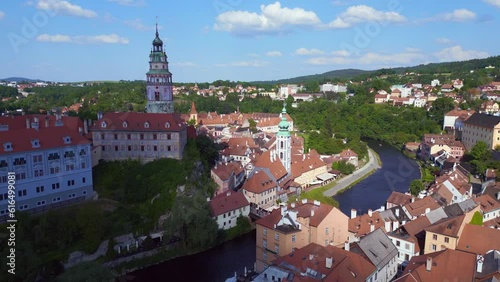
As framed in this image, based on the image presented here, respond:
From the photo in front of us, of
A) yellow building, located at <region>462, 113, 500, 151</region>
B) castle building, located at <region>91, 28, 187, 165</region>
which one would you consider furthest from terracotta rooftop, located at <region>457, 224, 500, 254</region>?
yellow building, located at <region>462, 113, 500, 151</region>

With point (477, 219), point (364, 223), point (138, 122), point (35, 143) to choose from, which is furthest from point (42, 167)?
point (477, 219)

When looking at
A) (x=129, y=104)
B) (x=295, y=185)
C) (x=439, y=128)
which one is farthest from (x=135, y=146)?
(x=439, y=128)

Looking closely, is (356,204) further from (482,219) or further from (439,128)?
(439,128)

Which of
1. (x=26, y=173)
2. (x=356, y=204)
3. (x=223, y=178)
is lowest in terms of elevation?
(x=356, y=204)

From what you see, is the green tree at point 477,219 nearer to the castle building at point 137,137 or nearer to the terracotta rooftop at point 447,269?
the terracotta rooftop at point 447,269

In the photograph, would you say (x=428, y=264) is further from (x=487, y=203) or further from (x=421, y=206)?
(x=487, y=203)

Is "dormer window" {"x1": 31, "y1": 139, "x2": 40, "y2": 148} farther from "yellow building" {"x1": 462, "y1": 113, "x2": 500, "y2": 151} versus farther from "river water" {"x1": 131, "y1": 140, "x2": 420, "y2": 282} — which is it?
"yellow building" {"x1": 462, "y1": 113, "x2": 500, "y2": 151}

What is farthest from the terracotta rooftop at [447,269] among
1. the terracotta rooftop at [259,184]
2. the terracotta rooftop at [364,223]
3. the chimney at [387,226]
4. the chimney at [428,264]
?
the terracotta rooftop at [259,184]
